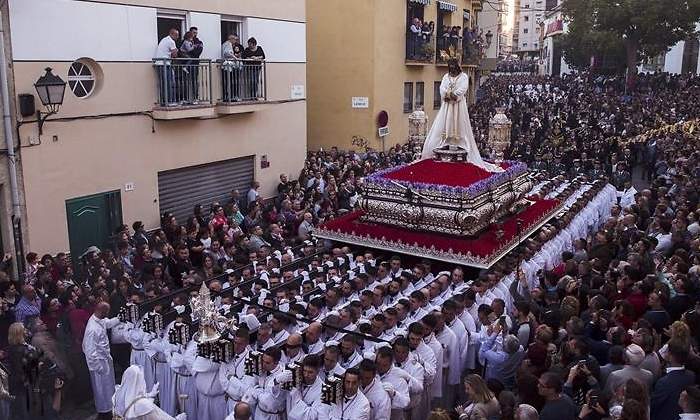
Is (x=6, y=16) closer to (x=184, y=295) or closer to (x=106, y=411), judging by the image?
(x=184, y=295)

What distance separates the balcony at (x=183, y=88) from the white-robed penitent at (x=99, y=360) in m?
5.83

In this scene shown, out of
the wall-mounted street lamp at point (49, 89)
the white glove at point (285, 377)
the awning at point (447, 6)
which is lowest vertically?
the white glove at point (285, 377)

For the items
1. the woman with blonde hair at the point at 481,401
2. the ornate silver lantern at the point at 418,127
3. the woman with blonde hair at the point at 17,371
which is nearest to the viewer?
the woman with blonde hair at the point at 481,401

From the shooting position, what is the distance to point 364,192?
42.2 ft

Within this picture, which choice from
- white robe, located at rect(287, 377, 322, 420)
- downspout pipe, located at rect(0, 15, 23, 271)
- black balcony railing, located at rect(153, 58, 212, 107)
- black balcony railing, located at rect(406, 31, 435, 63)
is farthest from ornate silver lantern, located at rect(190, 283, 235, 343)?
black balcony railing, located at rect(406, 31, 435, 63)

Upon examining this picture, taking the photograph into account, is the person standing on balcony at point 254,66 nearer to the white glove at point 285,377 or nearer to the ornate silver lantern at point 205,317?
the ornate silver lantern at point 205,317

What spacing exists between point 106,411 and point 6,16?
19.8ft

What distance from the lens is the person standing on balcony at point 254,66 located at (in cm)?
1473

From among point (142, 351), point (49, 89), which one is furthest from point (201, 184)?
point (142, 351)

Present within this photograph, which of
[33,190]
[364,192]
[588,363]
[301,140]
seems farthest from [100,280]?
[301,140]

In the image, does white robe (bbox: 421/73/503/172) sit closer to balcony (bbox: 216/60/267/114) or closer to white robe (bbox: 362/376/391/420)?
balcony (bbox: 216/60/267/114)

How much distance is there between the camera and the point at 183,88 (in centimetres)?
1331

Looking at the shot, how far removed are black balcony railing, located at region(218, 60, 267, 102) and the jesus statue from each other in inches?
160

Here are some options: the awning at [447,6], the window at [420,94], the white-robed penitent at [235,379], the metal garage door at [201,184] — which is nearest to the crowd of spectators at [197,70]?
the metal garage door at [201,184]
